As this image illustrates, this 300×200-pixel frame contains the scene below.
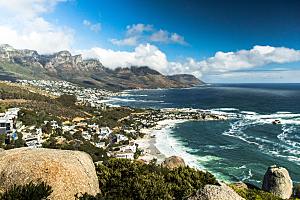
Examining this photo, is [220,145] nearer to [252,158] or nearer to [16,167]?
[252,158]

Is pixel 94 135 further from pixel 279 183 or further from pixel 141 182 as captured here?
pixel 141 182

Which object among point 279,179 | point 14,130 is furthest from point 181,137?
point 279,179

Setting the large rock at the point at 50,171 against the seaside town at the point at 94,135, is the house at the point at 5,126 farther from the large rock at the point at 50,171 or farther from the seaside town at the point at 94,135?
the large rock at the point at 50,171

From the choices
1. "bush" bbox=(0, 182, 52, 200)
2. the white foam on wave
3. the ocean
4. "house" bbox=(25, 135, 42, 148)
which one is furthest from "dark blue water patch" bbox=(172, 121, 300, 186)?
"bush" bbox=(0, 182, 52, 200)

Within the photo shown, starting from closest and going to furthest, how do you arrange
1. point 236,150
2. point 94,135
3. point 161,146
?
point 236,150
point 161,146
point 94,135

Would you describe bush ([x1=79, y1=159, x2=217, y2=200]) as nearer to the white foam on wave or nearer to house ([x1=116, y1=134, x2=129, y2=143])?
the white foam on wave

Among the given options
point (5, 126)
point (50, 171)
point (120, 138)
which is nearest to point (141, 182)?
point (50, 171)

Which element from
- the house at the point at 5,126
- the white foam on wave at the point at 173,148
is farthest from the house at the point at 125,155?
the house at the point at 5,126
